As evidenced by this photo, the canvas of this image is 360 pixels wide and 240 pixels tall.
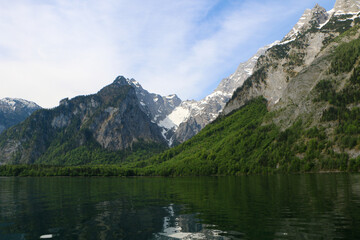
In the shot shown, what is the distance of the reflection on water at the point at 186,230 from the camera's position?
85.8 ft

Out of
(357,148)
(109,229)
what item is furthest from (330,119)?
(109,229)

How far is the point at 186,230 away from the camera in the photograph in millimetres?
29016

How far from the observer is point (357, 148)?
525 ft

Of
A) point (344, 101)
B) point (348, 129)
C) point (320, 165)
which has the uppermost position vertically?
point (344, 101)

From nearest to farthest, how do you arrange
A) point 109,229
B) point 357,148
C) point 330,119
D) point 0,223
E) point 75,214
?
point 109,229
point 0,223
point 75,214
point 357,148
point 330,119

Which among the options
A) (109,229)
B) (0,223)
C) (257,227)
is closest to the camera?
(257,227)

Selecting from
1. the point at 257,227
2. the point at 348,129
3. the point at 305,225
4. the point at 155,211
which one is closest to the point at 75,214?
the point at 155,211

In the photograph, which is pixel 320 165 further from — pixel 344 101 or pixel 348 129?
pixel 344 101

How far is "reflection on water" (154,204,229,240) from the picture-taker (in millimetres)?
26156

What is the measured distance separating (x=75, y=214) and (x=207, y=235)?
78.7ft

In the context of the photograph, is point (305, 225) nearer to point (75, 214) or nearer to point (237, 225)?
point (237, 225)

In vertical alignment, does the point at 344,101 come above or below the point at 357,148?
above

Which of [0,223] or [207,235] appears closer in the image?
[207,235]

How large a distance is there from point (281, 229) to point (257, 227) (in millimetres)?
2372
